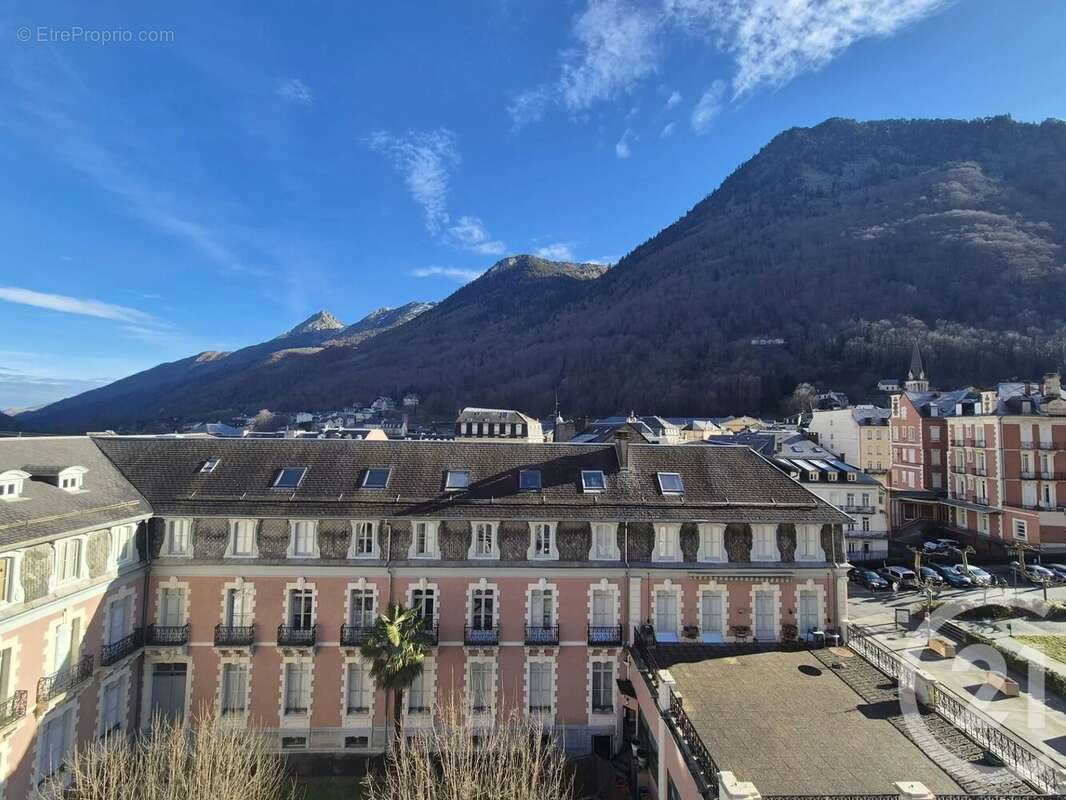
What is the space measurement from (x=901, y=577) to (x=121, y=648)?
178 feet

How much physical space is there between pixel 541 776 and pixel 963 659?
26.6 metres

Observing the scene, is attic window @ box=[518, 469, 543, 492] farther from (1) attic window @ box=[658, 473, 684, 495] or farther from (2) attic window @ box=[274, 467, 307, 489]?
(2) attic window @ box=[274, 467, 307, 489]

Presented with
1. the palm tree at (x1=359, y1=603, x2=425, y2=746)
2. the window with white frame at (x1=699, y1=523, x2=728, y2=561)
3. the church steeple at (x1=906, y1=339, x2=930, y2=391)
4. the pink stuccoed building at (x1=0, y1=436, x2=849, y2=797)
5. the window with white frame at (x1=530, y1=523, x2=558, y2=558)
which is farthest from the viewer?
the church steeple at (x1=906, y1=339, x2=930, y2=391)

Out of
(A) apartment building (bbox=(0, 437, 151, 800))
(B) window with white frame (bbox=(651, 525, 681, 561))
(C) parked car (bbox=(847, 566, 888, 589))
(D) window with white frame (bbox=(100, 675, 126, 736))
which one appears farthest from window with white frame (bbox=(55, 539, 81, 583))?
(C) parked car (bbox=(847, 566, 888, 589))

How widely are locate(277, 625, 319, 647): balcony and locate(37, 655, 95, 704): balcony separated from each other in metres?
6.63

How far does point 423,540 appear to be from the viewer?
24.0 metres

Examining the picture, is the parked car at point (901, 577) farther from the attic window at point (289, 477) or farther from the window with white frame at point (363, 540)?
the attic window at point (289, 477)

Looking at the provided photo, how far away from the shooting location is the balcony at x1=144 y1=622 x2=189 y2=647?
23406mm

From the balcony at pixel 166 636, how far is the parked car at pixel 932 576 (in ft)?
168

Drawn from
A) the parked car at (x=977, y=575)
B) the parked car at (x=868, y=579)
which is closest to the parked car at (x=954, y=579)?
the parked car at (x=977, y=575)

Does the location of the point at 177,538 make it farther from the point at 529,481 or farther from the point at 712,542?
the point at 712,542

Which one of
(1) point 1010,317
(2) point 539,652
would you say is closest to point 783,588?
(2) point 539,652

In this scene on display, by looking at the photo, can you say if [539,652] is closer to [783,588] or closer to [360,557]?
[360,557]

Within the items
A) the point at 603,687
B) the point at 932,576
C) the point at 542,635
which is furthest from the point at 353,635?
the point at 932,576
